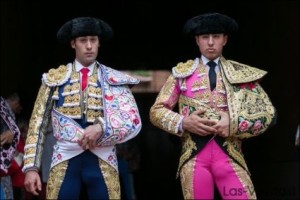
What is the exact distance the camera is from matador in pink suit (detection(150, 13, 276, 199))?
169 inches

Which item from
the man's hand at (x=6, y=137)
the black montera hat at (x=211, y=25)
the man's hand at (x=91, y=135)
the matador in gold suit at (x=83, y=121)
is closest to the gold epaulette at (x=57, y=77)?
the matador in gold suit at (x=83, y=121)

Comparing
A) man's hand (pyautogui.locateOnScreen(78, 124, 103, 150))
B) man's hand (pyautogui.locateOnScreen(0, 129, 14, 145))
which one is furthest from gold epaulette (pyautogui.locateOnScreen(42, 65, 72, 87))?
man's hand (pyautogui.locateOnScreen(0, 129, 14, 145))

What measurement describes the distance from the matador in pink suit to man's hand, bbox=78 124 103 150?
14.8 inches

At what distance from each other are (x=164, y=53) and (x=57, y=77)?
24.9 feet

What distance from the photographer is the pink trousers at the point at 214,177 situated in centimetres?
427

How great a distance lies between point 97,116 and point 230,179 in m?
0.80

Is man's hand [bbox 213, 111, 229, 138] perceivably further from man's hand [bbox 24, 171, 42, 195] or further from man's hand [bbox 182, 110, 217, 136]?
man's hand [bbox 24, 171, 42, 195]

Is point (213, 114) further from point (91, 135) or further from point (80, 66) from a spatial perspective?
point (80, 66)

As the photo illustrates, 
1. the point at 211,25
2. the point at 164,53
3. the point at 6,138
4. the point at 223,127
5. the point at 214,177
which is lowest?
the point at 164,53

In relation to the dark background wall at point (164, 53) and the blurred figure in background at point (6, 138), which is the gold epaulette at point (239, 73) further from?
the dark background wall at point (164, 53)

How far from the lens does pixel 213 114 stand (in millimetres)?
4375

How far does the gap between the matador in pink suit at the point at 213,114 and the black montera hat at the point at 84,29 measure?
1.51 feet

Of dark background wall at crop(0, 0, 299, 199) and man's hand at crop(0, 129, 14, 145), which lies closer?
man's hand at crop(0, 129, 14, 145)

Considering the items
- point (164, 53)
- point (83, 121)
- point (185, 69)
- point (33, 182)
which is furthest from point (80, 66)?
point (164, 53)
